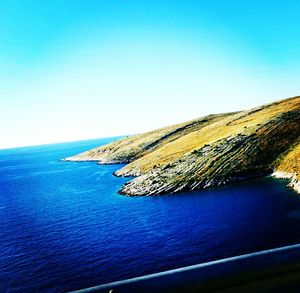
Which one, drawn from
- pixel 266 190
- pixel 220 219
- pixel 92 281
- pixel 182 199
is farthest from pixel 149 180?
pixel 92 281

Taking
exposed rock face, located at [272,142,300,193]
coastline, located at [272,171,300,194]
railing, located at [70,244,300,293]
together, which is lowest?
coastline, located at [272,171,300,194]

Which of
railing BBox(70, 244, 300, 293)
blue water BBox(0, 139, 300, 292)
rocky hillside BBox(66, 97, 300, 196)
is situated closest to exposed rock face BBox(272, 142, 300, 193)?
rocky hillside BBox(66, 97, 300, 196)

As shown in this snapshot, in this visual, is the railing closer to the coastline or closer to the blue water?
the blue water

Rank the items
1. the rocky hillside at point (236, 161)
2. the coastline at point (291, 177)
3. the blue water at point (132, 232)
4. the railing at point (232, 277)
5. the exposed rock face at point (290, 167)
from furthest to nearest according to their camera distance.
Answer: the rocky hillside at point (236, 161), the exposed rock face at point (290, 167), the coastline at point (291, 177), the blue water at point (132, 232), the railing at point (232, 277)

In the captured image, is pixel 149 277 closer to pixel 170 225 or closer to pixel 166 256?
pixel 166 256

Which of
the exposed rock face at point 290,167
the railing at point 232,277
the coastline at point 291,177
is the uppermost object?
the railing at point 232,277

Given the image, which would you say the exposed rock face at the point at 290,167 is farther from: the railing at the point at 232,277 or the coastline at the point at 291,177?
the railing at the point at 232,277

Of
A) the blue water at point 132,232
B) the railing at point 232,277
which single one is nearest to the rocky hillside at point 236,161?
the blue water at point 132,232

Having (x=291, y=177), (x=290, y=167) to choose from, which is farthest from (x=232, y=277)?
(x=290, y=167)

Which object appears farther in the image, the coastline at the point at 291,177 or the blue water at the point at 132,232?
the coastline at the point at 291,177

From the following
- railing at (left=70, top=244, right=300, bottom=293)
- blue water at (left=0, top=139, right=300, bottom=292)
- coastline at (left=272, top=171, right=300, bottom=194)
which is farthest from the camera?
coastline at (left=272, top=171, right=300, bottom=194)
